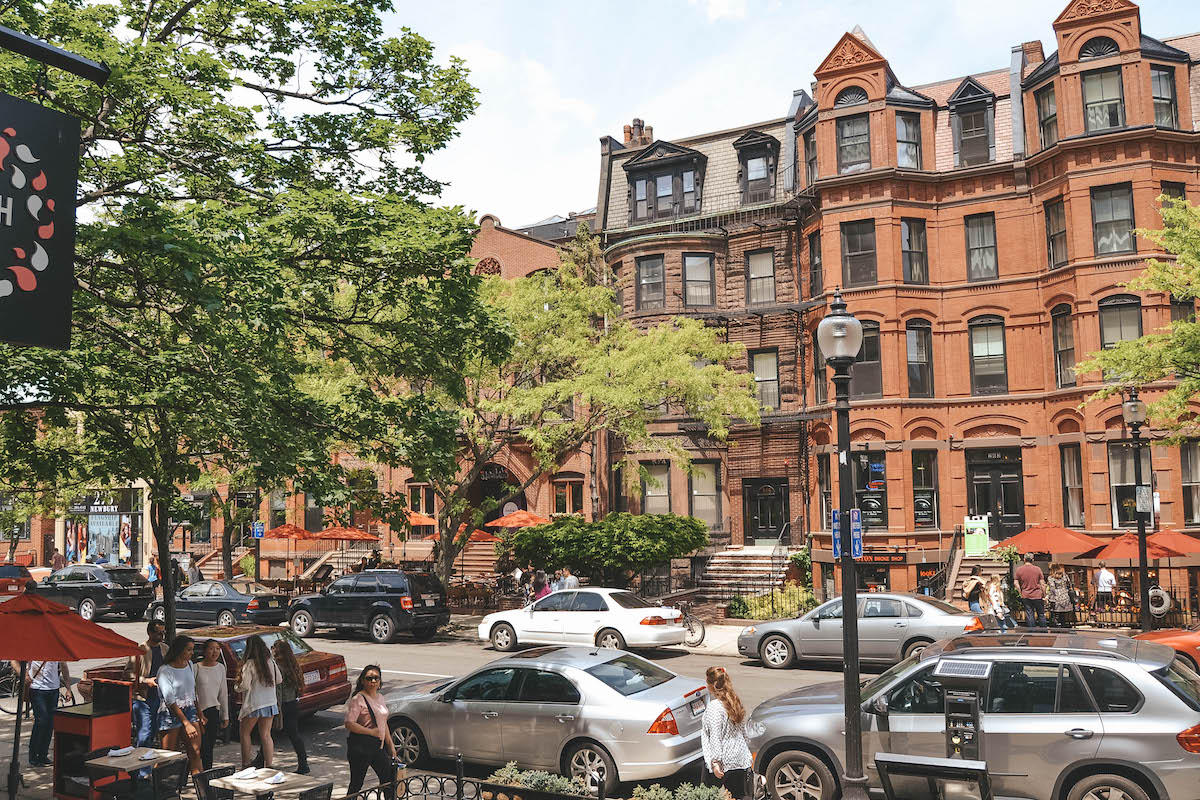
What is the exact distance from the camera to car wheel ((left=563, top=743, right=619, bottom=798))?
9984 millimetres

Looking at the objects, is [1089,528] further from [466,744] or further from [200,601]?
[200,601]

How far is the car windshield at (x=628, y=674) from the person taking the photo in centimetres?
1058

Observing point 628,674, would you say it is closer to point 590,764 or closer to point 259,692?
point 590,764

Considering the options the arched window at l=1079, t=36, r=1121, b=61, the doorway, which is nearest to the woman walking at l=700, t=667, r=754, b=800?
the doorway

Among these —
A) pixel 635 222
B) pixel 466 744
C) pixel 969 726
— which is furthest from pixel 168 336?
pixel 635 222

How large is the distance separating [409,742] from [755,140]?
1136 inches

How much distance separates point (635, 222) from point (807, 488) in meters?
12.4

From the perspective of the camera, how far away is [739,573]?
31516 millimetres

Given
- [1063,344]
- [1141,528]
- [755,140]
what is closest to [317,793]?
[1141,528]

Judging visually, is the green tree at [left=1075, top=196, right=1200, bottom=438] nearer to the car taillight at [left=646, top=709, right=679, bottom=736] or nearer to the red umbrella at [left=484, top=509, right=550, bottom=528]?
the car taillight at [left=646, top=709, right=679, bottom=736]

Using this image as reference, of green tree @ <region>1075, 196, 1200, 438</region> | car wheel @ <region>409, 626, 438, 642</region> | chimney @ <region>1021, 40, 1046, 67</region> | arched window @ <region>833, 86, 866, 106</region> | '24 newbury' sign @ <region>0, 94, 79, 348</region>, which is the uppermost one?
chimney @ <region>1021, 40, 1046, 67</region>

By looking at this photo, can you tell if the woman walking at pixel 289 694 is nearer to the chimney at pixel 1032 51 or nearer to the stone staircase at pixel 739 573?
the stone staircase at pixel 739 573

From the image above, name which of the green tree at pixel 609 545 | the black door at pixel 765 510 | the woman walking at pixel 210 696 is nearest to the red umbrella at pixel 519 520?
the green tree at pixel 609 545

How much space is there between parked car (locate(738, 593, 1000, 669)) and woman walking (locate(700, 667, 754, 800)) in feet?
34.0
